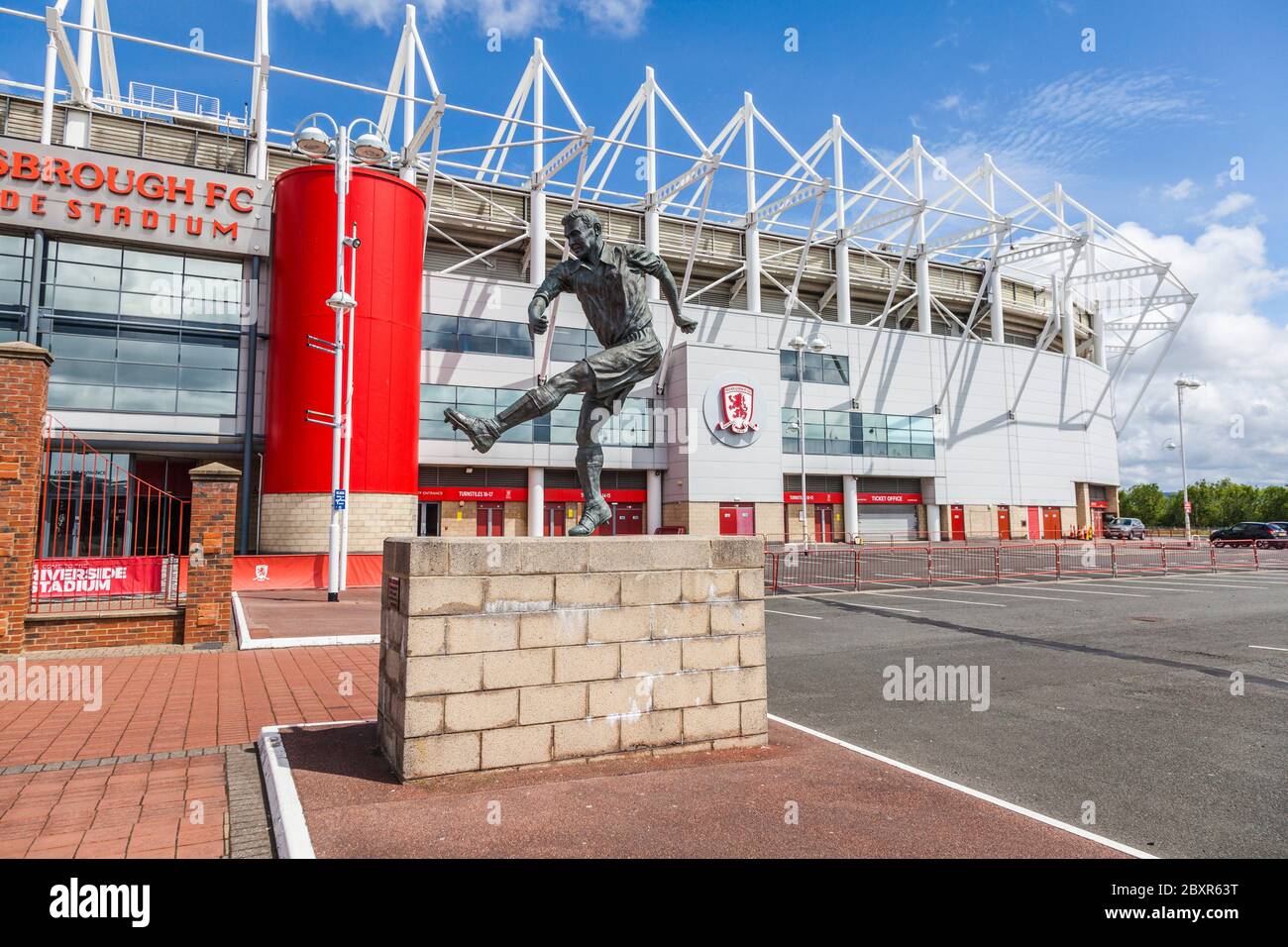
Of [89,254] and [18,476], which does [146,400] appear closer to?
[89,254]

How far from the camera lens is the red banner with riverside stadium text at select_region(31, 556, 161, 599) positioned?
410 inches

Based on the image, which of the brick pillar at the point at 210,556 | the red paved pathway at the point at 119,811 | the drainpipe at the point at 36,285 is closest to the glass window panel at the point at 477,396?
the drainpipe at the point at 36,285

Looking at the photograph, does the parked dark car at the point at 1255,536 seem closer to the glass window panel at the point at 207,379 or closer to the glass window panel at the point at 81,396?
the glass window panel at the point at 207,379

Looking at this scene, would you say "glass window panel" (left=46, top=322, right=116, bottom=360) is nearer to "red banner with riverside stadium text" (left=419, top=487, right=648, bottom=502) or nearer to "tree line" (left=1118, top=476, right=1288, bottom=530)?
"red banner with riverside stadium text" (left=419, top=487, right=648, bottom=502)

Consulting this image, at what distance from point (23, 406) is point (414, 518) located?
16.2 meters

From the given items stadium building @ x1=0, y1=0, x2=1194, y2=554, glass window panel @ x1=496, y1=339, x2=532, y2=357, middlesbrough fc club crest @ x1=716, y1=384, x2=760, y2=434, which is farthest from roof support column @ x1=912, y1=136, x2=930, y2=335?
glass window panel @ x1=496, y1=339, x2=532, y2=357

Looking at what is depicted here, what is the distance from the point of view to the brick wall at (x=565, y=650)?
4.62m

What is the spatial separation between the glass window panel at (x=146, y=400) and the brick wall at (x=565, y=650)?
25508mm

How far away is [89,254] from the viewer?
25.2m

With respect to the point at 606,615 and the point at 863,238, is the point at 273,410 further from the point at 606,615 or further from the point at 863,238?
the point at 863,238

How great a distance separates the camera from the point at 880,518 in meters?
42.2

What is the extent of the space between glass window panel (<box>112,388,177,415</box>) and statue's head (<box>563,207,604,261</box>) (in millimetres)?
25567
